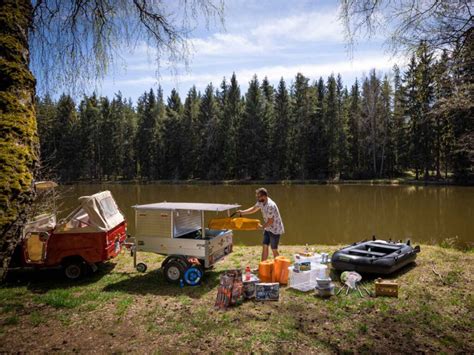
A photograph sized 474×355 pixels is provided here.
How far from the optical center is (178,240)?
8.13m

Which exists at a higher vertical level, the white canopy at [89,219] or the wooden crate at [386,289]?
the white canopy at [89,219]

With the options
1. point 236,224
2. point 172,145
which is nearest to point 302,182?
point 172,145

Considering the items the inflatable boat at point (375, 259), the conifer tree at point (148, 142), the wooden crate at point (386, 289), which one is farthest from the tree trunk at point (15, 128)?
the conifer tree at point (148, 142)

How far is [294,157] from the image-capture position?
183 ft

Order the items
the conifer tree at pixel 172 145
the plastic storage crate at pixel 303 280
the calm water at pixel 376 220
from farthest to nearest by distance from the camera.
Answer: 1. the conifer tree at pixel 172 145
2. the calm water at pixel 376 220
3. the plastic storage crate at pixel 303 280

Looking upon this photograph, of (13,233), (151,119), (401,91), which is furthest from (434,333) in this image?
(151,119)

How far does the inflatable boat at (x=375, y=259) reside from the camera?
309 inches

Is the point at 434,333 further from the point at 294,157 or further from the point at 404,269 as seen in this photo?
the point at 294,157

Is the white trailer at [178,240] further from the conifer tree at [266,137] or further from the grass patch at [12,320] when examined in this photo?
the conifer tree at [266,137]

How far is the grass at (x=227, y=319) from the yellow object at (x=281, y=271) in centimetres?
26

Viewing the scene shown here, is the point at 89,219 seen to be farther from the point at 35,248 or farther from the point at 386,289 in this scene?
the point at 386,289

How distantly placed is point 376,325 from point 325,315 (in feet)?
2.61

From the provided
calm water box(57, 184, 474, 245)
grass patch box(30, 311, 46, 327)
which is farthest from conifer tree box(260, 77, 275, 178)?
grass patch box(30, 311, 46, 327)

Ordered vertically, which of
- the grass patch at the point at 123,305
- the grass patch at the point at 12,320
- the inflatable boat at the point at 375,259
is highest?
the inflatable boat at the point at 375,259
